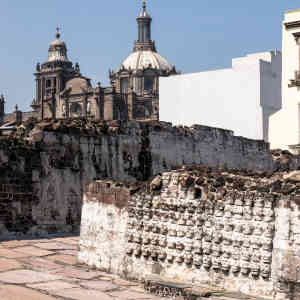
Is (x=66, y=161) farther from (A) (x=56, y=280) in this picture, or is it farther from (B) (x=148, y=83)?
(B) (x=148, y=83)

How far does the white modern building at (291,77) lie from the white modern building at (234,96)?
→ 668cm

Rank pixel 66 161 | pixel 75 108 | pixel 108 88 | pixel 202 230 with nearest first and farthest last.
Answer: pixel 202 230 < pixel 66 161 < pixel 108 88 < pixel 75 108

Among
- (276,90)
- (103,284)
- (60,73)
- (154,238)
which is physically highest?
(60,73)

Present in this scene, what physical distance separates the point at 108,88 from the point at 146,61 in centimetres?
963

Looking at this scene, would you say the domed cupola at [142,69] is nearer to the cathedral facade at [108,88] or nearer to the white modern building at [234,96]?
the cathedral facade at [108,88]

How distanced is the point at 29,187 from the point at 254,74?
2197 cm

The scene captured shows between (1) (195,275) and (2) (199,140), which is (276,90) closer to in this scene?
(2) (199,140)

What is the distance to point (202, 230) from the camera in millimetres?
6754

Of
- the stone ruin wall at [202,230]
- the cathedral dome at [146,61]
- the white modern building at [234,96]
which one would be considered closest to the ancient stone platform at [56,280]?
the stone ruin wall at [202,230]

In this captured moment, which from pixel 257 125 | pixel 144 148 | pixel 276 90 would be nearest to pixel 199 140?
pixel 144 148

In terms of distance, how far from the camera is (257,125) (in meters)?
31.0

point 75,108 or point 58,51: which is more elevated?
point 58,51

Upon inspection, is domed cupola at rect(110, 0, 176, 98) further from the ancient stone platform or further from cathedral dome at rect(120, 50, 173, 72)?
the ancient stone platform

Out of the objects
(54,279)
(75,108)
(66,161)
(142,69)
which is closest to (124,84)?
(142,69)
